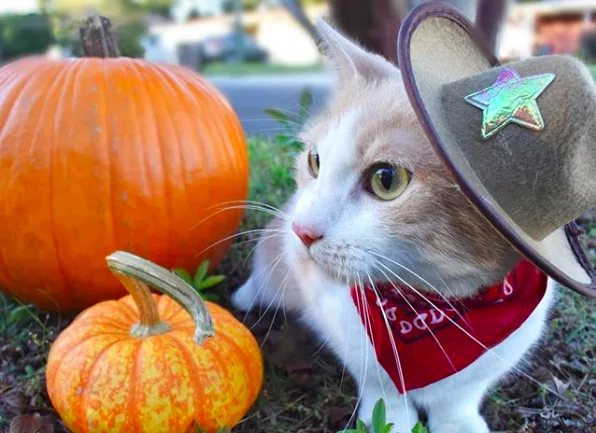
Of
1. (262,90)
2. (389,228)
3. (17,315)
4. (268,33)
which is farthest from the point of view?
(268,33)

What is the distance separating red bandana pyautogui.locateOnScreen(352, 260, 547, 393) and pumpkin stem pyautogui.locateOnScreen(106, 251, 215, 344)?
35 centimetres

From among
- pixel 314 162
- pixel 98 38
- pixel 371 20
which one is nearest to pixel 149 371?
pixel 314 162

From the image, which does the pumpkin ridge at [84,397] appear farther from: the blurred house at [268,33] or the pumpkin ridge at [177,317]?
the blurred house at [268,33]

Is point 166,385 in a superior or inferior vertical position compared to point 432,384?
superior

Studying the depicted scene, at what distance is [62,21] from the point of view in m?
2.43

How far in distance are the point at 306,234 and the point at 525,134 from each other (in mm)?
439

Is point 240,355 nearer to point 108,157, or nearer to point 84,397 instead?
point 84,397

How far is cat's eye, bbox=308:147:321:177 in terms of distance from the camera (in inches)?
55.2

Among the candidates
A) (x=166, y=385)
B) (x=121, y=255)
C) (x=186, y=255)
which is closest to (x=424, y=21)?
A: (x=121, y=255)

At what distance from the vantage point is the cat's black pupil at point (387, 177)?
1.14 m

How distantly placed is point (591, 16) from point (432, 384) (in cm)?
1811

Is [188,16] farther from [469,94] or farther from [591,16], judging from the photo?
[469,94]

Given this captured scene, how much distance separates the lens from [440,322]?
138cm

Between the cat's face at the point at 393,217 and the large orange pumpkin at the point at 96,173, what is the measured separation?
720 millimetres
